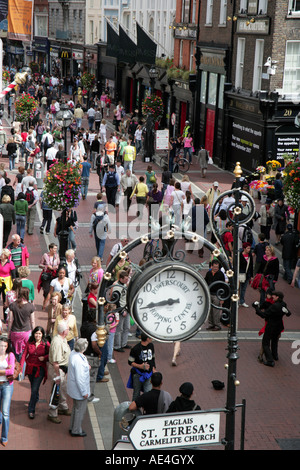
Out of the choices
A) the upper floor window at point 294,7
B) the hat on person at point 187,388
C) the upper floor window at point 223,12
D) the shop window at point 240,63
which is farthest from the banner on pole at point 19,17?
the upper floor window at point 223,12

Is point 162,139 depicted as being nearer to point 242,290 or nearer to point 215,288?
point 242,290

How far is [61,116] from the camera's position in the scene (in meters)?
28.0

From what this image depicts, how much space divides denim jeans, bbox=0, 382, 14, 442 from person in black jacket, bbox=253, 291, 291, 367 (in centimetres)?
474

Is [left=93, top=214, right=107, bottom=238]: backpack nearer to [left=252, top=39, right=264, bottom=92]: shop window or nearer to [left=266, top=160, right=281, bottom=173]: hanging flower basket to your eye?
[left=266, top=160, right=281, bottom=173]: hanging flower basket

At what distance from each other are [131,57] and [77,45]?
2944cm

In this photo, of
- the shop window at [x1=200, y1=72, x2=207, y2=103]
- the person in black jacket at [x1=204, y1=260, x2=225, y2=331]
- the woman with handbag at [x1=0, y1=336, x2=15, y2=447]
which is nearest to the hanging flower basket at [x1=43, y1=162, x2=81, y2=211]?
the person in black jacket at [x1=204, y1=260, x2=225, y2=331]

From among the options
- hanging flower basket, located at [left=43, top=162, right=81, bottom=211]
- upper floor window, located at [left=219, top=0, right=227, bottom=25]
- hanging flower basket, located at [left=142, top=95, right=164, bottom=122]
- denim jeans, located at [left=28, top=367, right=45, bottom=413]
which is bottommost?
denim jeans, located at [left=28, top=367, right=45, bottom=413]

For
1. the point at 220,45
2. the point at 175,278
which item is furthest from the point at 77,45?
the point at 175,278

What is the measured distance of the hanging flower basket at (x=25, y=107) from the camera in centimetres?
3562

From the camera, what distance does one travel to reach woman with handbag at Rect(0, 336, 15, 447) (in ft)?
32.2

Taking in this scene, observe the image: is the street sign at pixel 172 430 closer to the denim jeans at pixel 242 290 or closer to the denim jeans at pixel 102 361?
the denim jeans at pixel 102 361

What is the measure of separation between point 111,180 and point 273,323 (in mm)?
11579

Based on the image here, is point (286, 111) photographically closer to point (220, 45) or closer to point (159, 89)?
point (220, 45)

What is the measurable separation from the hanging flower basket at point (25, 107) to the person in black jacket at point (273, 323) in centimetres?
2516
